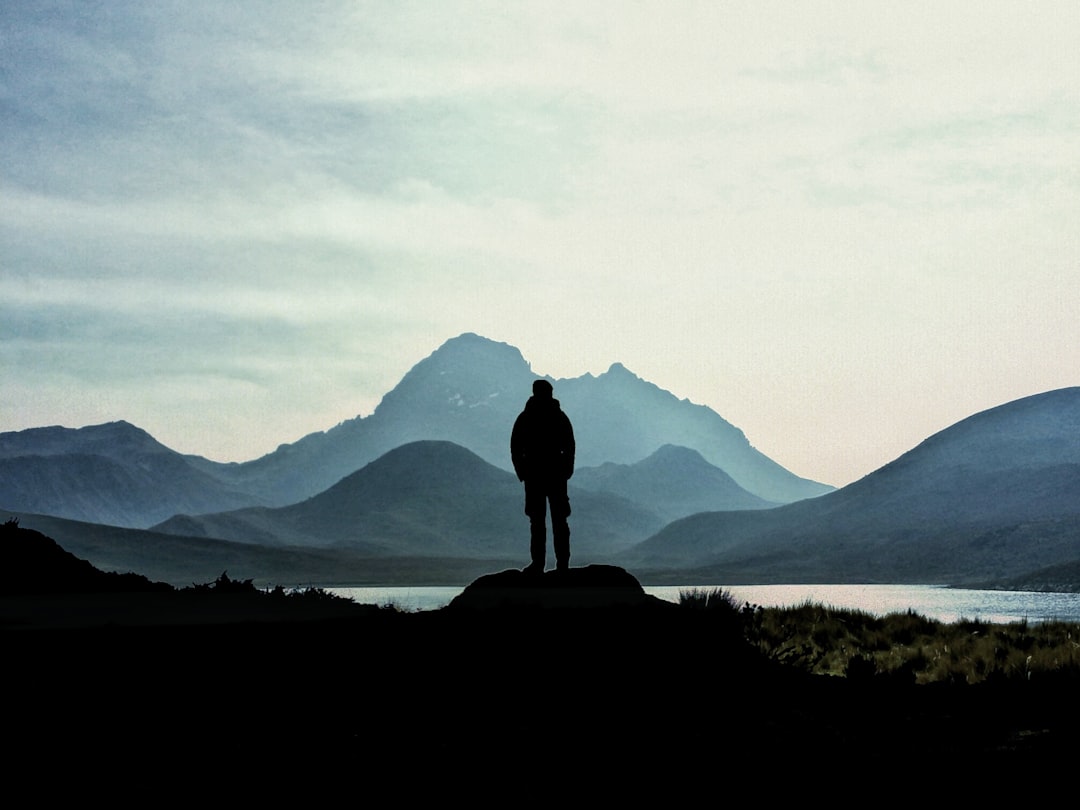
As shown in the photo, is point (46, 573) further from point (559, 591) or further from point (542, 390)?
point (559, 591)

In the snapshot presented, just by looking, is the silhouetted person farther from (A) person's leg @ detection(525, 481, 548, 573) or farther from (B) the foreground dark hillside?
(B) the foreground dark hillside

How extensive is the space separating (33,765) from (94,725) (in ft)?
4.03

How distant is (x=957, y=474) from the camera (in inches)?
7692

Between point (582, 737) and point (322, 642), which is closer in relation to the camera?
point (582, 737)

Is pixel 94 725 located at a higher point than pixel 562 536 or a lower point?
lower

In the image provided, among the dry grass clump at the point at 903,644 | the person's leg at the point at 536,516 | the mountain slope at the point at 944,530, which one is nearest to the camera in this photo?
the dry grass clump at the point at 903,644

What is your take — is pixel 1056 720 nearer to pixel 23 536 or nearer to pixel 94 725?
pixel 94 725

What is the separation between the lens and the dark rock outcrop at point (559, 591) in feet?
54.9

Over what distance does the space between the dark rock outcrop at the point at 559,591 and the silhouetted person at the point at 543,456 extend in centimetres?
61

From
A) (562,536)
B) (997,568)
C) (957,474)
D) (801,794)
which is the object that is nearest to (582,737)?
(801,794)

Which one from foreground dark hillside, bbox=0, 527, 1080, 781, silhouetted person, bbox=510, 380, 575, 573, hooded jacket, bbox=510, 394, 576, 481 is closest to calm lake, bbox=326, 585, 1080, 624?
silhouetted person, bbox=510, 380, 575, 573

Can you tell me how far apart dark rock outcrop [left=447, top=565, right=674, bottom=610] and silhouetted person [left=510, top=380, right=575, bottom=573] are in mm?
614

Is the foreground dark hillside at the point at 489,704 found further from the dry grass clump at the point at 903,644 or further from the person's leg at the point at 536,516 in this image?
the person's leg at the point at 536,516

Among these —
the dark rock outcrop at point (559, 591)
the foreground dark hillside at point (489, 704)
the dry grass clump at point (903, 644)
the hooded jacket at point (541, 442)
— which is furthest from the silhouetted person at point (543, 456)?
the foreground dark hillside at point (489, 704)
